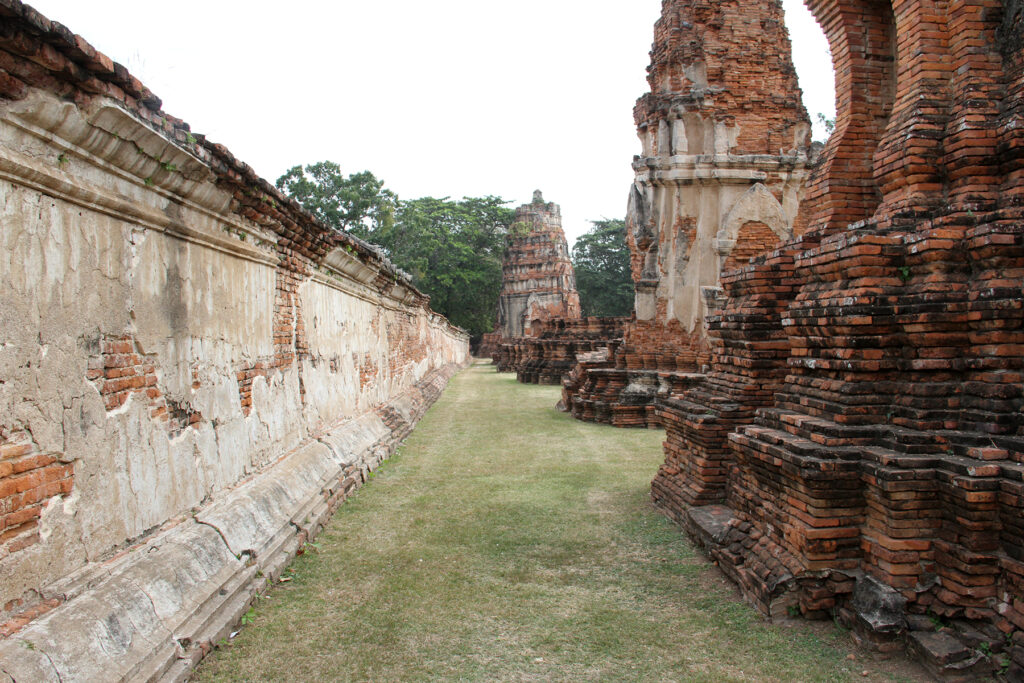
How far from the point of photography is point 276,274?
555 centimetres

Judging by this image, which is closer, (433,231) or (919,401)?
(919,401)

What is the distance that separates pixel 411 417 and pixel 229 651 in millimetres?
7980

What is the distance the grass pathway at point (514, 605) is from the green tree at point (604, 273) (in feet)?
134

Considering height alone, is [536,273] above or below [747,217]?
above

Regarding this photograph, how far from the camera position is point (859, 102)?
4.79 metres

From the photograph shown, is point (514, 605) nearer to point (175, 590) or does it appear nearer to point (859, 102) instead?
point (175, 590)

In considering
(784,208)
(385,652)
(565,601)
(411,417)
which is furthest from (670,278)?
(385,652)

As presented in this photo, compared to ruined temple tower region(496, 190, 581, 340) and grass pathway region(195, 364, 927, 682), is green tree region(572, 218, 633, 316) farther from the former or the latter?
grass pathway region(195, 364, 927, 682)

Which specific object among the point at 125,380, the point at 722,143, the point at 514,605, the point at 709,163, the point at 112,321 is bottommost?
the point at 514,605

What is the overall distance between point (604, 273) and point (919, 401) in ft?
146

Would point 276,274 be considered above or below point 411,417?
above

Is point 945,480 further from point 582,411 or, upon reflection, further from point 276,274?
point 582,411

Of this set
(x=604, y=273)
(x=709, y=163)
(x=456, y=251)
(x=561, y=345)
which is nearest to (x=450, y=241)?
(x=456, y=251)

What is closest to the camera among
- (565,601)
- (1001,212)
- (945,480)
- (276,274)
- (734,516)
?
(945,480)
